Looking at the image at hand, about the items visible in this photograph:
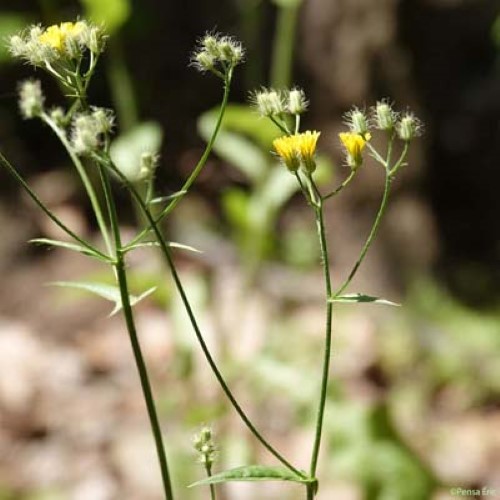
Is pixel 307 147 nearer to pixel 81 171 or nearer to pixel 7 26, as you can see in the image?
pixel 81 171

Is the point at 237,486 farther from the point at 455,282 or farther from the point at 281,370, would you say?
the point at 455,282

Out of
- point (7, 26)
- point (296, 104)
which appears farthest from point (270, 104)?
point (7, 26)

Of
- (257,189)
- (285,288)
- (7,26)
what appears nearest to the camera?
(257,189)

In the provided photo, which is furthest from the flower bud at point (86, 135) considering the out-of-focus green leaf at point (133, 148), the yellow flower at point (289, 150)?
the out-of-focus green leaf at point (133, 148)

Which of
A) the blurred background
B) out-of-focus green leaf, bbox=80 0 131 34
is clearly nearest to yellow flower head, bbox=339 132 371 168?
the blurred background

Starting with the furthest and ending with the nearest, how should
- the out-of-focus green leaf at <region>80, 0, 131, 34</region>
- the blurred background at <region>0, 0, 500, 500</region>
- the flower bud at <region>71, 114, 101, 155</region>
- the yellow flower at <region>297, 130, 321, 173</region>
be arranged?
the blurred background at <region>0, 0, 500, 500</region> < the out-of-focus green leaf at <region>80, 0, 131, 34</region> < the yellow flower at <region>297, 130, 321, 173</region> < the flower bud at <region>71, 114, 101, 155</region>

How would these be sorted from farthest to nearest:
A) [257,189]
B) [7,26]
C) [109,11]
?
[7,26], [257,189], [109,11]

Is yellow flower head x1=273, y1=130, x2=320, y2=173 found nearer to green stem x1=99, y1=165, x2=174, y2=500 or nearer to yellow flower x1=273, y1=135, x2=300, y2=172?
yellow flower x1=273, y1=135, x2=300, y2=172
